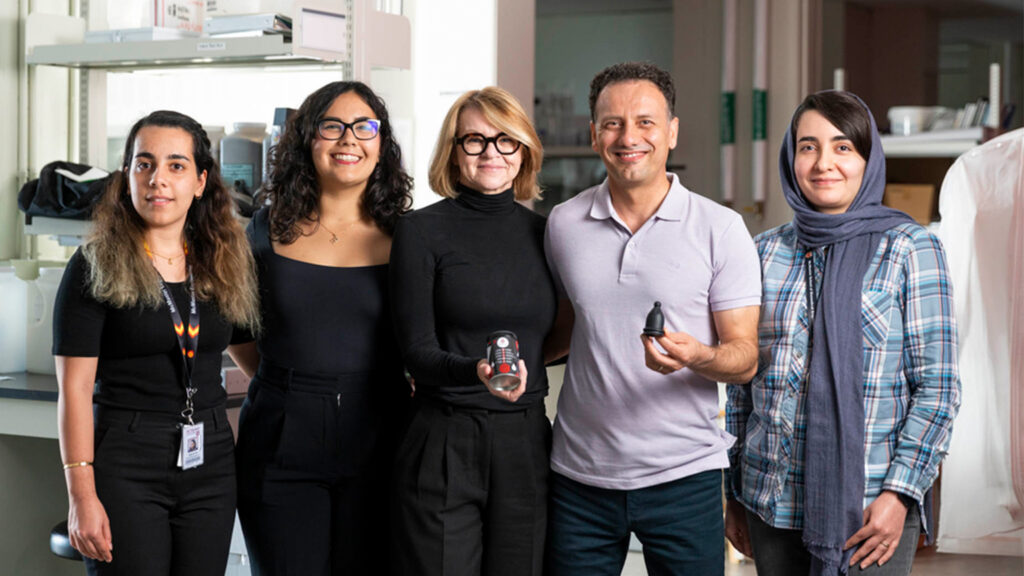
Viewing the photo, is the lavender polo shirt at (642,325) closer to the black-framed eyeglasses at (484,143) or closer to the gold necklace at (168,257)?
the black-framed eyeglasses at (484,143)

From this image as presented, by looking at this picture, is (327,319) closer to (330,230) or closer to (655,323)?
(330,230)

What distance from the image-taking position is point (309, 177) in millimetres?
2170

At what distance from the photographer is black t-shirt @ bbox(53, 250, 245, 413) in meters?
1.92

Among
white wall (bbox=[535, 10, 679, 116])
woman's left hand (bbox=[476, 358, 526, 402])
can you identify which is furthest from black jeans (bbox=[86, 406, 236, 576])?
white wall (bbox=[535, 10, 679, 116])

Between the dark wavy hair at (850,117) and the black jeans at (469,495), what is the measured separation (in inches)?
28.7

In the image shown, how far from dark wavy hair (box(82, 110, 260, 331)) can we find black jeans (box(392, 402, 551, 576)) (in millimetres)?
432

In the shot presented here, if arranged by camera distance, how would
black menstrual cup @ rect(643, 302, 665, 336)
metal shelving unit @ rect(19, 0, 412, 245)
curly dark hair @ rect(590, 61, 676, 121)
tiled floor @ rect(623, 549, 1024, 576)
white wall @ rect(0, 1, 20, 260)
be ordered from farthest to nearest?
tiled floor @ rect(623, 549, 1024, 576) → white wall @ rect(0, 1, 20, 260) → metal shelving unit @ rect(19, 0, 412, 245) → curly dark hair @ rect(590, 61, 676, 121) → black menstrual cup @ rect(643, 302, 665, 336)

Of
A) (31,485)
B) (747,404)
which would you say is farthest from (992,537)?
(31,485)

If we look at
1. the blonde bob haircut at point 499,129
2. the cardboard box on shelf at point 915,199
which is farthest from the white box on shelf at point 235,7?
the cardboard box on shelf at point 915,199

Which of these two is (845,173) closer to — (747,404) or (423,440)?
(747,404)


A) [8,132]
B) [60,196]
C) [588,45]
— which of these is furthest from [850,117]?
[588,45]

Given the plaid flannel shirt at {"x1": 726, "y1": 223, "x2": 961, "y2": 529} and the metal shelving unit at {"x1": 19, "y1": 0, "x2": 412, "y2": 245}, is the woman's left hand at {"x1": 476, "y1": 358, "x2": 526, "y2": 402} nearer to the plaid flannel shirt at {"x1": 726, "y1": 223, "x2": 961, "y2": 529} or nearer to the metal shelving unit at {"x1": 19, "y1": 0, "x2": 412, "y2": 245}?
the plaid flannel shirt at {"x1": 726, "y1": 223, "x2": 961, "y2": 529}

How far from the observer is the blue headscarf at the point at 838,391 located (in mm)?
1805

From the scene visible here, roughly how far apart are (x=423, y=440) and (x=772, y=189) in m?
4.59
